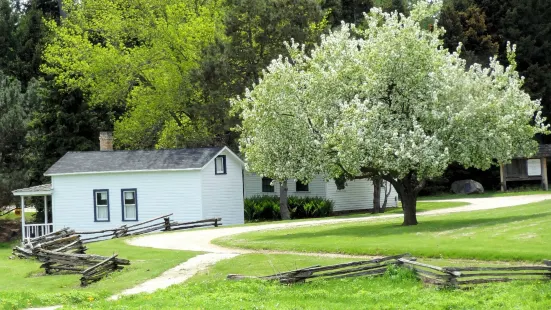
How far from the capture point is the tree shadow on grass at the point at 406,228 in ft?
99.6

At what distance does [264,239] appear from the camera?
103ft

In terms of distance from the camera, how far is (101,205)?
46.0m

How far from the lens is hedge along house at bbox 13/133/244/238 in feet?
144

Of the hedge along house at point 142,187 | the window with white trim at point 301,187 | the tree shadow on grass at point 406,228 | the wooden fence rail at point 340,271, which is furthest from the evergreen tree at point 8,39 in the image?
the wooden fence rail at point 340,271

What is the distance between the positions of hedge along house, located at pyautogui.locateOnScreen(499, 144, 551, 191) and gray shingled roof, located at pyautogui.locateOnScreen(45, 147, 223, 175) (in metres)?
22.3

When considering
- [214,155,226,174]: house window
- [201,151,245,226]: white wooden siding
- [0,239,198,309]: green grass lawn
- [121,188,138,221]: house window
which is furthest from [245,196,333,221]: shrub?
[0,239,198,309]: green grass lawn

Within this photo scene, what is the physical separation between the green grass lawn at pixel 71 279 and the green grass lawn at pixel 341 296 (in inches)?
66.7

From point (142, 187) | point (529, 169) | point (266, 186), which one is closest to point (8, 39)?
point (266, 186)

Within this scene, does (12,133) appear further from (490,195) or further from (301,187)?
(490,195)

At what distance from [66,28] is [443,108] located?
112 ft

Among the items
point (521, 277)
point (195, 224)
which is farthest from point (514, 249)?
point (195, 224)

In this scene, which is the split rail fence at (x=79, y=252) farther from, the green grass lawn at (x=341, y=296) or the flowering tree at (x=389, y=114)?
the flowering tree at (x=389, y=114)

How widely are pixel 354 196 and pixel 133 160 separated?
47.3 feet

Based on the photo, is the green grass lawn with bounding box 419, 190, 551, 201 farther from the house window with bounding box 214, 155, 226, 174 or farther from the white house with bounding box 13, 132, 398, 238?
the house window with bounding box 214, 155, 226, 174
